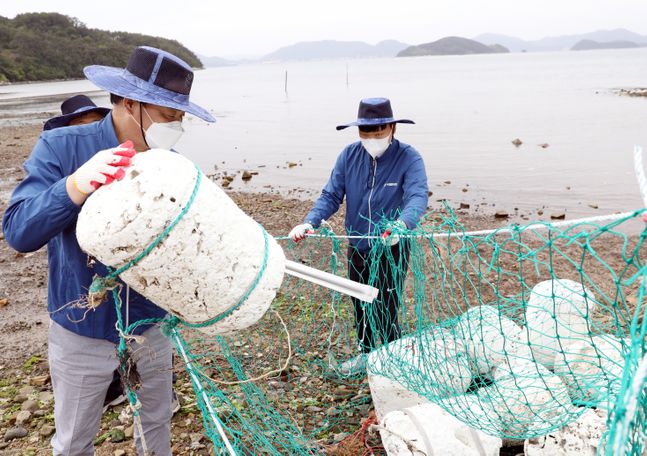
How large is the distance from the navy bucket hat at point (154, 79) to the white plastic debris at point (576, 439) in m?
2.31

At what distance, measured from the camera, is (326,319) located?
5.02 metres

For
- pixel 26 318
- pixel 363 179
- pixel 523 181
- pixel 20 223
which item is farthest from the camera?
pixel 523 181

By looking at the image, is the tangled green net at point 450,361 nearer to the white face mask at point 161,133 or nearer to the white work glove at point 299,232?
the white work glove at point 299,232

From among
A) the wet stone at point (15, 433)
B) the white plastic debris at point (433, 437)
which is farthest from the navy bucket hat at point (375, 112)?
the wet stone at point (15, 433)

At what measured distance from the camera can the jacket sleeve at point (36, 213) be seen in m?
1.74

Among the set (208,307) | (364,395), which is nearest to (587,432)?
(364,395)

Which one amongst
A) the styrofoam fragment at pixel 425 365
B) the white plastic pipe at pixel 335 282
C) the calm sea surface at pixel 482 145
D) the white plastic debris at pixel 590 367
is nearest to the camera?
the white plastic pipe at pixel 335 282

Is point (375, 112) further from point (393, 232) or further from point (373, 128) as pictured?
point (393, 232)

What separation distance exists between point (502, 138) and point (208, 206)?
20983 millimetres

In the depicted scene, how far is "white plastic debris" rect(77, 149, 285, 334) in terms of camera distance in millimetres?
1584

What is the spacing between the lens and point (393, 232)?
3.17 meters

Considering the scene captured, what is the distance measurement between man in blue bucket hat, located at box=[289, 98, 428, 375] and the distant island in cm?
7731

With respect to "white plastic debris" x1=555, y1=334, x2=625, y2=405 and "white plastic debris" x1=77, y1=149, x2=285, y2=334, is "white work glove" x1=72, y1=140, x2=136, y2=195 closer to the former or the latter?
"white plastic debris" x1=77, y1=149, x2=285, y2=334

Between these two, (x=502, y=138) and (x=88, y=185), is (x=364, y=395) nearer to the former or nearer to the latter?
(x=88, y=185)
